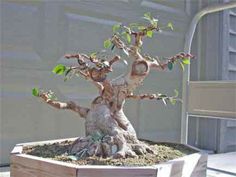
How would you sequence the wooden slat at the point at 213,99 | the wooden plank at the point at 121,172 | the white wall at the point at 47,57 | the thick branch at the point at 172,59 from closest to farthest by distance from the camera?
the wooden plank at the point at 121,172
the thick branch at the point at 172,59
the wooden slat at the point at 213,99
the white wall at the point at 47,57

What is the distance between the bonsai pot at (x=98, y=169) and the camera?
72 cm

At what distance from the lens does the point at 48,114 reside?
1.76 m

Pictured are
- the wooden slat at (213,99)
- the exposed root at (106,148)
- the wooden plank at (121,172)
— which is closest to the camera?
the wooden plank at (121,172)

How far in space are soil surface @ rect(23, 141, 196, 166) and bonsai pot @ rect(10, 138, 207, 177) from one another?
0.04 metres

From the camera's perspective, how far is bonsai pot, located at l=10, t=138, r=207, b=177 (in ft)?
2.36

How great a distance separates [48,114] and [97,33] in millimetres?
552

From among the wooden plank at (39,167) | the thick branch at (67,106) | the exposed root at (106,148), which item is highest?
the thick branch at (67,106)

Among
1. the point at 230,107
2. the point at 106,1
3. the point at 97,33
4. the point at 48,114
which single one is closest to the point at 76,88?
the point at 48,114

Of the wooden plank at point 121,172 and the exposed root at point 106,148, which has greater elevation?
the exposed root at point 106,148

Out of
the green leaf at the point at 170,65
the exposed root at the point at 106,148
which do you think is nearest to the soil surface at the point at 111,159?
the exposed root at the point at 106,148

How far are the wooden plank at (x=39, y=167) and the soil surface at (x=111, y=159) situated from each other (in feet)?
0.17

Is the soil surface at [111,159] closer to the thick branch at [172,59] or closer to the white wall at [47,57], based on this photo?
the thick branch at [172,59]

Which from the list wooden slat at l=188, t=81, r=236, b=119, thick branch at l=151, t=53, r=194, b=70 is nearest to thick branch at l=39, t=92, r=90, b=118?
thick branch at l=151, t=53, r=194, b=70

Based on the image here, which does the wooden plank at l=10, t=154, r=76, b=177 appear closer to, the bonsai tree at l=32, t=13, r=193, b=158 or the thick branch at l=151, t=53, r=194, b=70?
the bonsai tree at l=32, t=13, r=193, b=158
